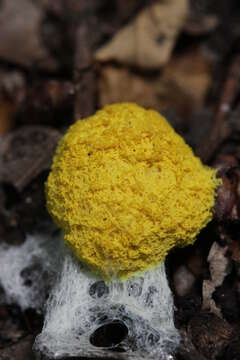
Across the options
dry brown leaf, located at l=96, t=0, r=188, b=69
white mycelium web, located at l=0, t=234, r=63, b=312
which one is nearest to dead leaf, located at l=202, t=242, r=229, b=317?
white mycelium web, located at l=0, t=234, r=63, b=312

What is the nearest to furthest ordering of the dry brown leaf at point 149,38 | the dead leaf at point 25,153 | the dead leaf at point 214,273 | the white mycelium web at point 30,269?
the dead leaf at point 214,273
the white mycelium web at point 30,269
the dead leaf at point 25,153
the dry brown leaf at point 149,38

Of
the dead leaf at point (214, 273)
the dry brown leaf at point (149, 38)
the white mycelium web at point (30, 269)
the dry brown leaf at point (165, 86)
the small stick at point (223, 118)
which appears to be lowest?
the white mycelium web at point (30, 269)

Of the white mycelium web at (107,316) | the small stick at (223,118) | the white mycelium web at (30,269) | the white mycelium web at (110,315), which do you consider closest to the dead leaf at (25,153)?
the white mycelium web at (30,269)

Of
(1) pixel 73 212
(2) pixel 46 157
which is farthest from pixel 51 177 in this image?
(2) pixel 46 157

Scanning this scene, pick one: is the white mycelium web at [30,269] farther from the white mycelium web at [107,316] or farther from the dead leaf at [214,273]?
the dead leaf at [214,273]

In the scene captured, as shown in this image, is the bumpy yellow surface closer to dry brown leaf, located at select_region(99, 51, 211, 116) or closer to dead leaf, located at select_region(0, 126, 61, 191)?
dead leaf, located at select_region(0, 126, 61, 191)

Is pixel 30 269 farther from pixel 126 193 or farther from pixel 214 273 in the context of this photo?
pixel 214 273

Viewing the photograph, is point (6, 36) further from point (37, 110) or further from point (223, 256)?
point (223, 256)
